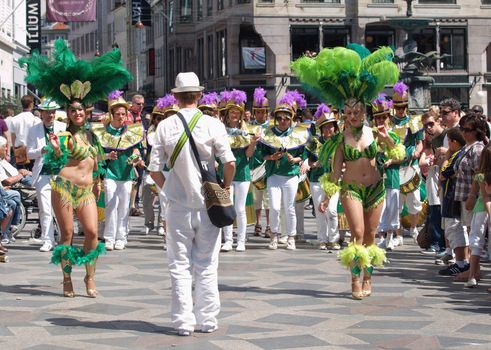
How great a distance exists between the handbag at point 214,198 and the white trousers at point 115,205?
701 cm

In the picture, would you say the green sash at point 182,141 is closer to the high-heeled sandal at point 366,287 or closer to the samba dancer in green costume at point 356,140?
the samba dancer in green costume at point 356,140

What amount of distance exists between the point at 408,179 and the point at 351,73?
5.19m

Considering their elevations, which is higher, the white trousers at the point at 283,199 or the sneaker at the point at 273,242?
the white trousers at the point at 283,199

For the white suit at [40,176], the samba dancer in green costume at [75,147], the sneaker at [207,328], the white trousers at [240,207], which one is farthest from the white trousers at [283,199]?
the sneaker at [207,328]

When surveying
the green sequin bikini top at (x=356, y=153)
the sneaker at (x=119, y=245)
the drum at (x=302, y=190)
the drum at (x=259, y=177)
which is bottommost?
the sneaker at (x=119, y=245)

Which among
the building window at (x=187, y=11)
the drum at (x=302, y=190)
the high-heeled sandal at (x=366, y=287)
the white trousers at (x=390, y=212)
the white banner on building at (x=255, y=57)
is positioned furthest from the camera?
the building window at (x=187, y=11)

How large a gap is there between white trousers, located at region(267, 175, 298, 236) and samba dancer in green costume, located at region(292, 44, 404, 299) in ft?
14.8

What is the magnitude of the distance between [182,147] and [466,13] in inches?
2088

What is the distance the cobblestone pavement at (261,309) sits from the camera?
891cm

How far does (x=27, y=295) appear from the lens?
37.4 ft

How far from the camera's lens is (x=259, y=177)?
58.1 feet

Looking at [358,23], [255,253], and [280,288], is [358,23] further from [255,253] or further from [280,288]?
[280,288]

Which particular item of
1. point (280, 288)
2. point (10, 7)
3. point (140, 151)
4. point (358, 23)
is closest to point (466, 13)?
point (358, 23)

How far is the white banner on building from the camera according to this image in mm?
59969
